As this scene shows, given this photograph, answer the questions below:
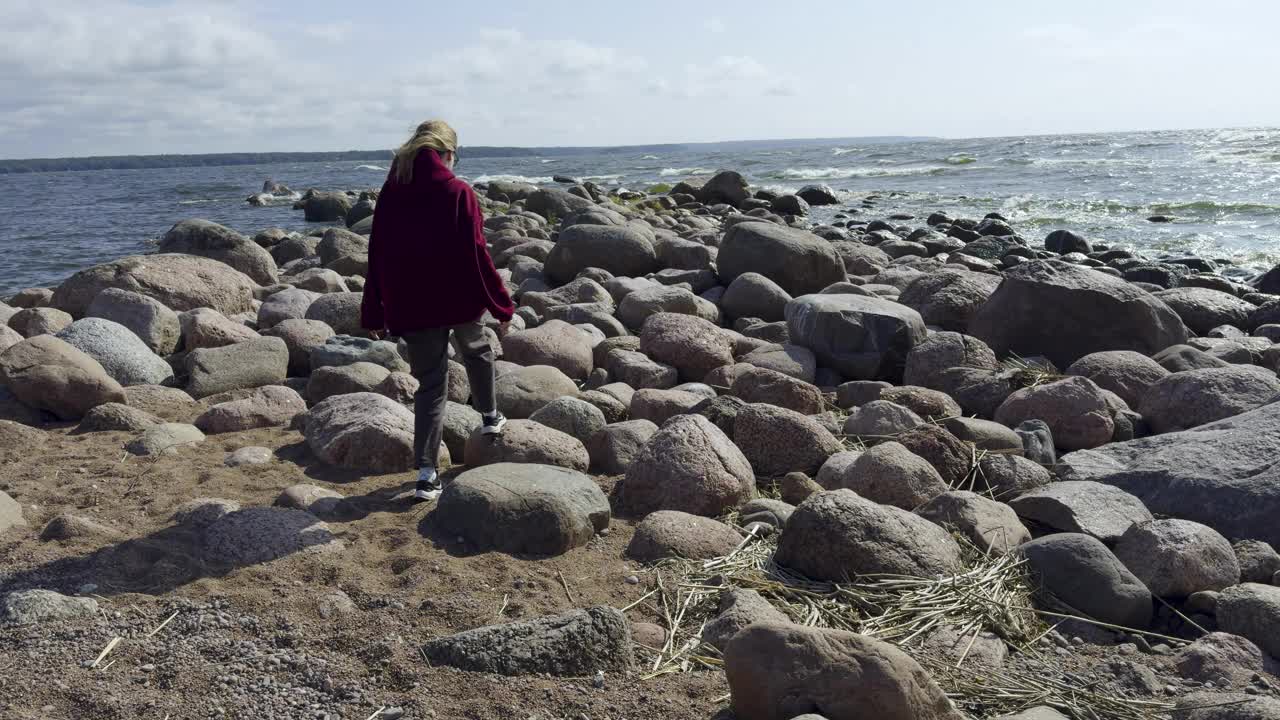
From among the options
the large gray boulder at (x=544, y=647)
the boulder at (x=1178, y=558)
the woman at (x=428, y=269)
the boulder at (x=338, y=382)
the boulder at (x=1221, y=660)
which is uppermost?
the woman at (x=428, y=269)

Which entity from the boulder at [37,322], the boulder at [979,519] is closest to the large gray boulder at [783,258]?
the boulder at [979,519]

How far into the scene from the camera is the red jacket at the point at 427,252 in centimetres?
484

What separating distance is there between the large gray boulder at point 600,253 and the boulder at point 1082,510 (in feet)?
24.0

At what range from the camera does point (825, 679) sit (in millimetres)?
2904

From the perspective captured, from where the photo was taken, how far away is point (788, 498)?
198 inches

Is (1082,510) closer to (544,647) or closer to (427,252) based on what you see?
(544,647)

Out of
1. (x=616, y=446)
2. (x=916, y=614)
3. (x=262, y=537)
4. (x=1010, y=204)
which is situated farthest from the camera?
(x=1010, y=204)

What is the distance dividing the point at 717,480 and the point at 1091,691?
1.94 m

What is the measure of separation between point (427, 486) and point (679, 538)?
4.30ft

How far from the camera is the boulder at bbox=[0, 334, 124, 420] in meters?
6.03

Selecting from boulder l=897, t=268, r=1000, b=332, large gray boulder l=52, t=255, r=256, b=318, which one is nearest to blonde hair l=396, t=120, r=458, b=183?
boulder l=897, t=268, r=1000, b=332

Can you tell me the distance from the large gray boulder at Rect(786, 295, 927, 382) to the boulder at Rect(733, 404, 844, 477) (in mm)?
2278

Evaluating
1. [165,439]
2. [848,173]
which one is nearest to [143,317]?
[165,439]

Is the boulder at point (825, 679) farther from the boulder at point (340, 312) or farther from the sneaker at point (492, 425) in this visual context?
the boulder at point (340, 312)
